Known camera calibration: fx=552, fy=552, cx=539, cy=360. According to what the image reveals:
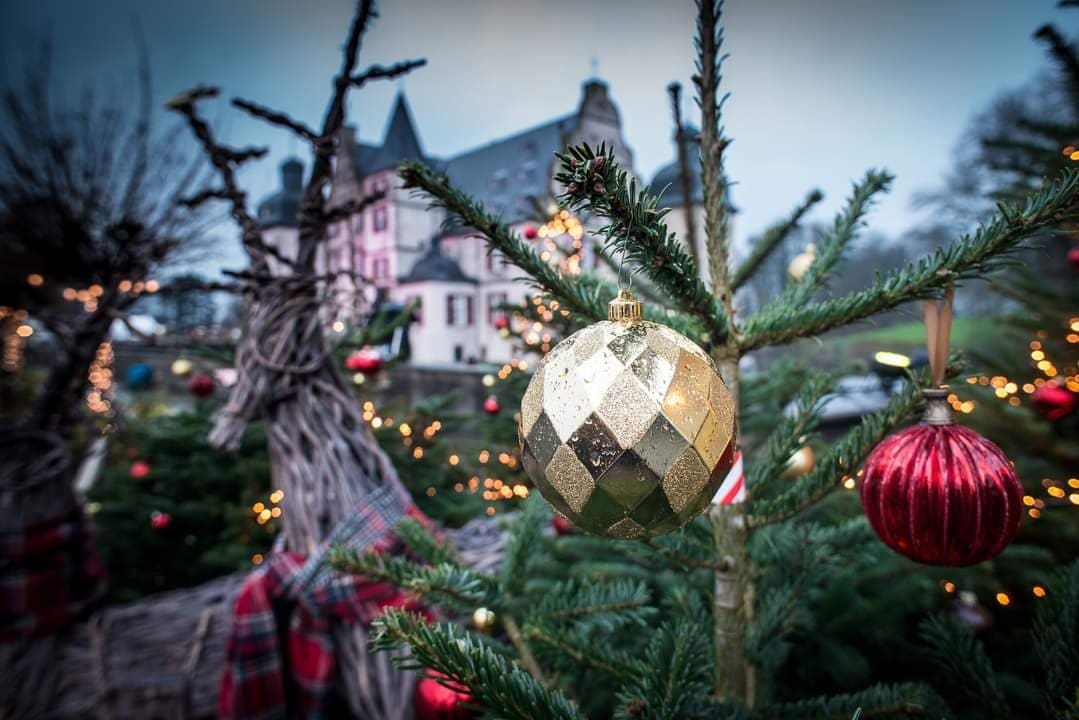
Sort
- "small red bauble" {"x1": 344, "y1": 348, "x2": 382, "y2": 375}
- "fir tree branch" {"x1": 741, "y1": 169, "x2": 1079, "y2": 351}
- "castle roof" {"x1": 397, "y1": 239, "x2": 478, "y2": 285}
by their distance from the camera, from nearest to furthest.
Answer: "fir tree branch" {"x1": 741, "y1": 169, "x2": 1079, "y2": 351}, "small red bauble" {"x1": 344, "y1": 348, "x2": 382, "y2": 375}, "castle roof" {"x1": 397, "y1": 239, "x2": 478, "y2": 285}

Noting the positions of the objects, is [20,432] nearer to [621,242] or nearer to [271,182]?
[621,242]

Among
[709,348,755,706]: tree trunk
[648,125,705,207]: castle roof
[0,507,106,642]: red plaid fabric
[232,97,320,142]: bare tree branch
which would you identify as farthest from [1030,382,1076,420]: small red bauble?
[0,507,106,642]: red plaid fabric

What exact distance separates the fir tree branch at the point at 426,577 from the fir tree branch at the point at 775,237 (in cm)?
96

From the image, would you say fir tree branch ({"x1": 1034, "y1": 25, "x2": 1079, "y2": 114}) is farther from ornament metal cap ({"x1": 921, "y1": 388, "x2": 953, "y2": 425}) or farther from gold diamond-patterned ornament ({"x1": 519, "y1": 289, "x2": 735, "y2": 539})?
gold diamond-patterned ornament ({"x1": 519, "y1": 289, "x2": 735, "y2": 539})

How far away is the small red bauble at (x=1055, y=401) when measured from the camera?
1.95 meters

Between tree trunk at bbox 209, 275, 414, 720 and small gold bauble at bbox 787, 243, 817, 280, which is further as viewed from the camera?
tree trunk at bbox 209, 275, 414, 720

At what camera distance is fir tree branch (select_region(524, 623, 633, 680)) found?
2.94 ft

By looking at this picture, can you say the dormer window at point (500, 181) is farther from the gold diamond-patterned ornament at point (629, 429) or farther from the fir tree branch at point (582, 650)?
the gold diamond-patterned ornament at point (629, 429)

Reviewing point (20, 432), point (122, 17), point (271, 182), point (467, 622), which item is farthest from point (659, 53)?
point (271, 182)

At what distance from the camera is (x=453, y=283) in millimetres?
17781

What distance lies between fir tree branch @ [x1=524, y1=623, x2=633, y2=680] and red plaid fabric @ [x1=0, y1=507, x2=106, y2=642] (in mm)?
1797

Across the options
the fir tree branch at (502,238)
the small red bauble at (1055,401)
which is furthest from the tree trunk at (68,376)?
the small red bauble at (1055,401)

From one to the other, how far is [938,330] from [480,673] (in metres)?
0.76

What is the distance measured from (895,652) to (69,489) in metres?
2.67
